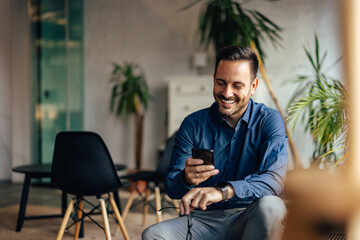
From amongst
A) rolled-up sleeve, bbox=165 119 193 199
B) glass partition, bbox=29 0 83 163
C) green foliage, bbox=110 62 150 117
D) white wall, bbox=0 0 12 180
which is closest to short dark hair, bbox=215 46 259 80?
rolled-up sleeve, bbox=165 119 193 199

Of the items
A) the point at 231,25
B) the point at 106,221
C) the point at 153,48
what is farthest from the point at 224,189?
the point at 153,48

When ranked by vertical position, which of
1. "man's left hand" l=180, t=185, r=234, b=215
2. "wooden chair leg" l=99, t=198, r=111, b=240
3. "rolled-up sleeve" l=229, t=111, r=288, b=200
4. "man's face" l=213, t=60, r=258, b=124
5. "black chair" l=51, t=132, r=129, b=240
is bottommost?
"wooden chair leg" l=99, t=198, r=111, b=240

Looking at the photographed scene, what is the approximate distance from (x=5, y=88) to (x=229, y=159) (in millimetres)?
5167

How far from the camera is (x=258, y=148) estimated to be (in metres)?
1.59

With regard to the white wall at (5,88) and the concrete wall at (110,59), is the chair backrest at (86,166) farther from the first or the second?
the white wall at (5,88)

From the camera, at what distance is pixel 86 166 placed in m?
2.64

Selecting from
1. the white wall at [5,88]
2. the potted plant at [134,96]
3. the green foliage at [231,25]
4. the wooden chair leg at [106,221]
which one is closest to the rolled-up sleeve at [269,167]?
the wooden chair leg at [106,221]

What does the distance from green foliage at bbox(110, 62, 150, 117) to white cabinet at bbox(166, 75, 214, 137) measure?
0.60 m

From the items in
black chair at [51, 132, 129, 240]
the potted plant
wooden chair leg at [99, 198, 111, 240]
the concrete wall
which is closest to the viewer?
wooden chair leg at [99, 198, 111, 240]

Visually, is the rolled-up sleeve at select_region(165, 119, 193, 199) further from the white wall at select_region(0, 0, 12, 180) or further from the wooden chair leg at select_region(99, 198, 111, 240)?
the white wall at select_region(0, 0, 12, 180)

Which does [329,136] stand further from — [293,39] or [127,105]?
[127,105]

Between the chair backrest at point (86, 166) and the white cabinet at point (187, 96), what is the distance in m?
2.50

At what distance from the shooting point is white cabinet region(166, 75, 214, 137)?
5004 millimetres

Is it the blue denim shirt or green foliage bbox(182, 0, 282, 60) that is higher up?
green foliage bbox(182, 0, 282, 60)
